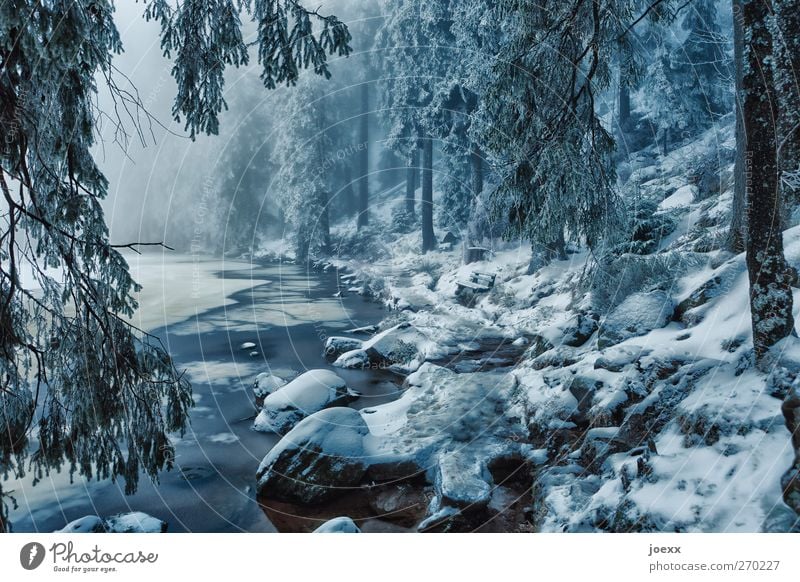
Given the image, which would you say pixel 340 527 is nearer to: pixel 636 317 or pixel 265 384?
pixel 265 384

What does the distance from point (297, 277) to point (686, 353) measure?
5981 mm

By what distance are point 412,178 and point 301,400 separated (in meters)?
5.42

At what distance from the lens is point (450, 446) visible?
16.2 feet

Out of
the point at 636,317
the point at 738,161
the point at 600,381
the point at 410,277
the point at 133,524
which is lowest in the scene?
the point at 133,524

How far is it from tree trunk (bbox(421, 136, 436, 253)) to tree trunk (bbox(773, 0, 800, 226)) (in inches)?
180

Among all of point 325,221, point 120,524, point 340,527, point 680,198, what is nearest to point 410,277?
point 325,221

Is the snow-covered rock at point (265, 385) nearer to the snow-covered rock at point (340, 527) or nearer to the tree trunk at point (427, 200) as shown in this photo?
the snow-covered rock at point (340, 527)

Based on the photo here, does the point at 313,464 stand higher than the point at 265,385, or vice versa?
the point at 265,385

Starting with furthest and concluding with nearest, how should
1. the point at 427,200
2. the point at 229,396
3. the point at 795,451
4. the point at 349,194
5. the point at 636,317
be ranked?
1. the point at 349,194
2. the point at 427,200
3. the point at 229,396
4. the point at 636,317
5. the point at 795,451

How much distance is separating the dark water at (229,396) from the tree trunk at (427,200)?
4.54 ft

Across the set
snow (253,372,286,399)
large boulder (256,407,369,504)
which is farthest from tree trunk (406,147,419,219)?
large boulder (256,407,369,504)

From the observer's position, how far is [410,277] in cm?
726
